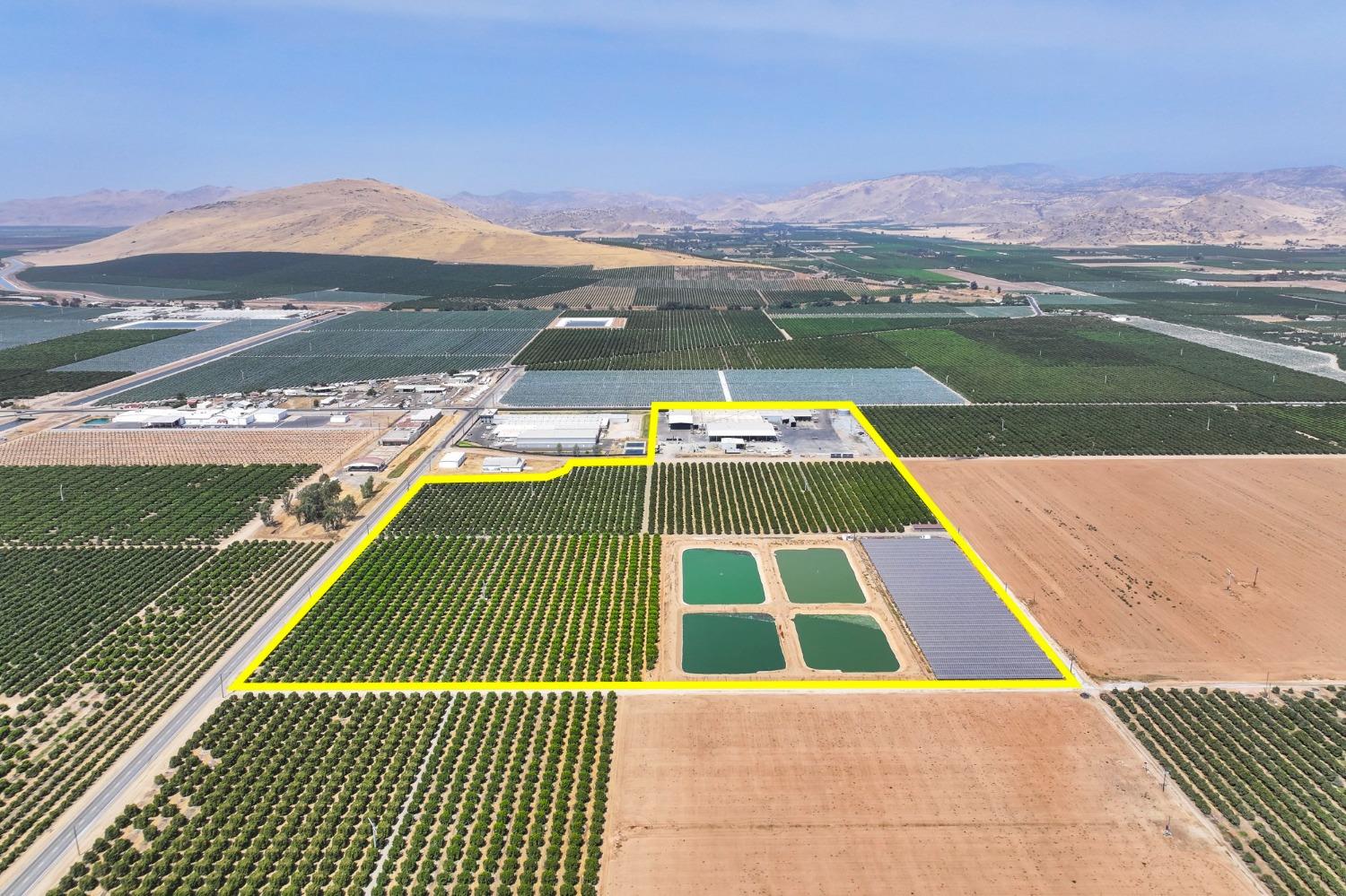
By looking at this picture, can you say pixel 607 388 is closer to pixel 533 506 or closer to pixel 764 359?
pixel 764 359

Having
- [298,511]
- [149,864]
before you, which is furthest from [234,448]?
[149,864]

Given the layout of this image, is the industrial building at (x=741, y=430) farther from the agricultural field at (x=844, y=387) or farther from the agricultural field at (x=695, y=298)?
the agricultural field at (x=695, y=298)

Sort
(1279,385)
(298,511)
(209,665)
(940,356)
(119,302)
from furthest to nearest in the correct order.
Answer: (119,302) → (940,356) → (1279,385) → (298,511) → (209,665)

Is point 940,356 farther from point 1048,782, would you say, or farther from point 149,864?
point 149,864

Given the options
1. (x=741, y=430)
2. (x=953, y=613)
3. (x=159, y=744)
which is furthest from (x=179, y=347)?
(x=953, y=613)

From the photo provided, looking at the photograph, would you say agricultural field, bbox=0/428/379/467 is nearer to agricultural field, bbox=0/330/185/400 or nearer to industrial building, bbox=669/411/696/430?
agricultural field, bbox=0/330/185/400
